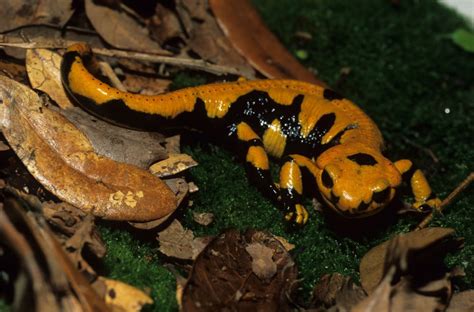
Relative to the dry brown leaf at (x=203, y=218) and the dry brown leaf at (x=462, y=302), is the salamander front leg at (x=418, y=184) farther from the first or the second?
the dry brown leaf at (x=203, y=218)

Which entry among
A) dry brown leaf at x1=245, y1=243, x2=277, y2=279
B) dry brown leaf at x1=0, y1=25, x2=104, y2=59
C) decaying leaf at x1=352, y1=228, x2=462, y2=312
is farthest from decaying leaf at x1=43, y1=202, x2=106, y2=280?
dry brown leaf at x1=0, y1=25, x2=104, y2=59

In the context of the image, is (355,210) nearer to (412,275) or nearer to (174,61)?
(412,275)

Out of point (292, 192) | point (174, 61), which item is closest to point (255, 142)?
point (292, 192)

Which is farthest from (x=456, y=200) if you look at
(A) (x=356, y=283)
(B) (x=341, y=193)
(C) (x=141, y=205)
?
(C) (x=141, y=205)

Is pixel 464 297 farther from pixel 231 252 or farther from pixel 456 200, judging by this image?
pixel 231 252

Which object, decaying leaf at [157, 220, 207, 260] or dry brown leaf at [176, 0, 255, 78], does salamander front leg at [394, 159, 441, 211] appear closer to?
dry brown leaf at [176, 0, 255, 78]

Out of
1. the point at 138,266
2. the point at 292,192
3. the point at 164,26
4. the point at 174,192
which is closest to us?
the point at 138,266
